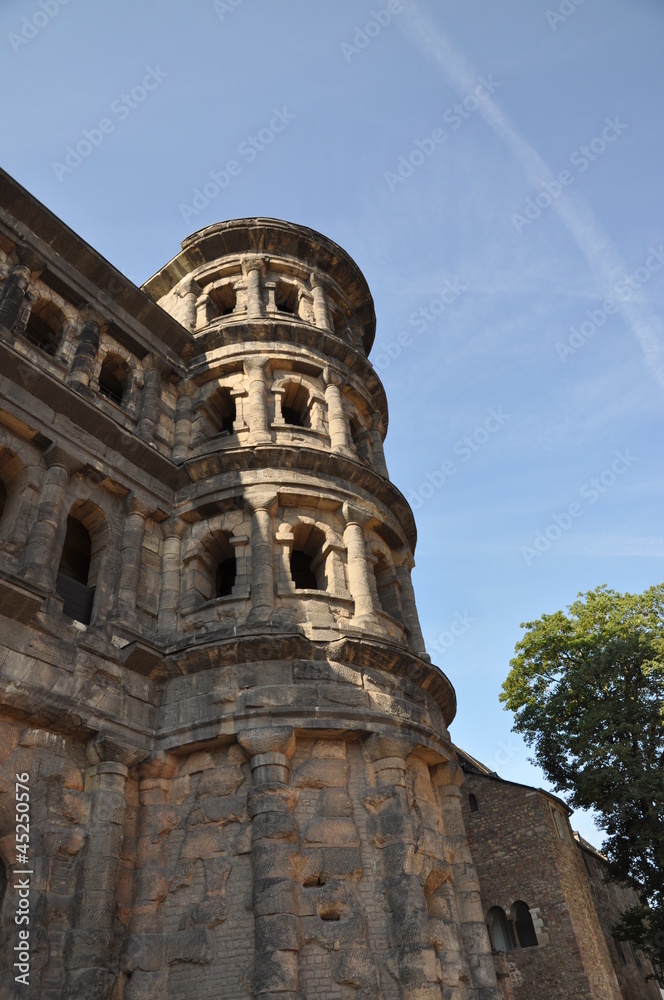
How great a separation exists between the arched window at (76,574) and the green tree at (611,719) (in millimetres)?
14408

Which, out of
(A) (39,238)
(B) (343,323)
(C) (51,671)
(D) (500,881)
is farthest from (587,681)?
(A) (39,238)

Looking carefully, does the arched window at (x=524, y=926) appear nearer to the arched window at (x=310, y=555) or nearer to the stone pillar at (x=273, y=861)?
the arched window at (x=310, y=555)

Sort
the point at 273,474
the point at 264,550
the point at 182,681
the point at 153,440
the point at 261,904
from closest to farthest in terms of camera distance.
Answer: the point at 261,904
the point at 182,681
the point at 264,550
the point at 273,474
the point at 153,440

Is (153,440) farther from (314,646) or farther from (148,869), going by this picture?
(148,869)

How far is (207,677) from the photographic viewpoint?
11547mm

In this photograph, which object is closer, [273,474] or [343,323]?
[273,474]

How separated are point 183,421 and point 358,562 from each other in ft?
17.9

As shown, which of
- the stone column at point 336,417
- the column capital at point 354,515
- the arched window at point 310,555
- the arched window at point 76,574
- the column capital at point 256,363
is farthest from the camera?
the column capital at point 256,363

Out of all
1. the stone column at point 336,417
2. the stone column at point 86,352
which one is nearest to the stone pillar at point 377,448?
the stone column at point 336,417

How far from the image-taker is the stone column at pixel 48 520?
36.3ft

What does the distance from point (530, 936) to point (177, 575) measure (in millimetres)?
14359

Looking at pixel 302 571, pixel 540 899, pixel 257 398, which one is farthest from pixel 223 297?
pixel 540 899

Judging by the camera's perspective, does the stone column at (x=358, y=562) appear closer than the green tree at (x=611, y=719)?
Yes

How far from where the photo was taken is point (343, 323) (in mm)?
21000
